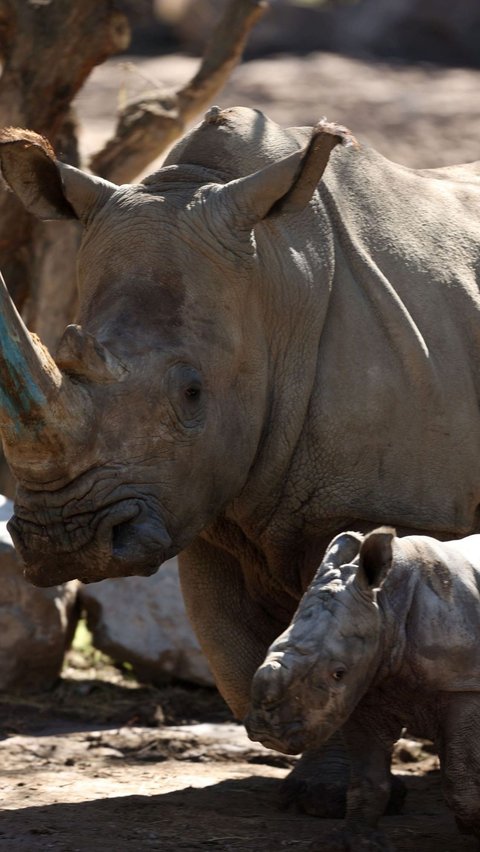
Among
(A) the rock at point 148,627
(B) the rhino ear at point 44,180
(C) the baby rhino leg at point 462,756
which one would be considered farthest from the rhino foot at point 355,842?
(A) the rock at point 148,627

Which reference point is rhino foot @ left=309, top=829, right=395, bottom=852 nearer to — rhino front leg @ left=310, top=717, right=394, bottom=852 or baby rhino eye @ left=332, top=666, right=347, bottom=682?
rhino front leg @ left=310, top=717, right=394, bottom=852

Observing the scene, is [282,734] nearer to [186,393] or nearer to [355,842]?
[355,842]

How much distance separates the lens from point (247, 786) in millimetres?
7605

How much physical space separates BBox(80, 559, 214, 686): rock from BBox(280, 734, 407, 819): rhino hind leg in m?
2.19

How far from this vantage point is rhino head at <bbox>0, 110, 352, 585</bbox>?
600cm

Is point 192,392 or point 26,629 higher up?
point 192,392

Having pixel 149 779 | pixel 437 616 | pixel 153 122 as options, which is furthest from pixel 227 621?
pixel 153 122

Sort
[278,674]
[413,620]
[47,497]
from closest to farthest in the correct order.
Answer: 1. [278,674]
2. [413,620]
3. [47,497]

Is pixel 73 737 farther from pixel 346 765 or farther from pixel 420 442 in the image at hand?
pixel 420 442

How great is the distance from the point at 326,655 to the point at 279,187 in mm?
2015

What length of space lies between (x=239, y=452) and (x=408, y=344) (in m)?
0.84

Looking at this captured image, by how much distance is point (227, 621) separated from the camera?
7520 millimetres

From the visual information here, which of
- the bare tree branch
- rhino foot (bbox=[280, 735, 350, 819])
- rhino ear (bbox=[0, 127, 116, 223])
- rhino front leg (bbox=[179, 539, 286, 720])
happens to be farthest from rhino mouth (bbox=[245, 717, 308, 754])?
the bare tree branch

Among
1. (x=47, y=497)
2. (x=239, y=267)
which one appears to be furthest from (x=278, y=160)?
(x=47, y=497)
